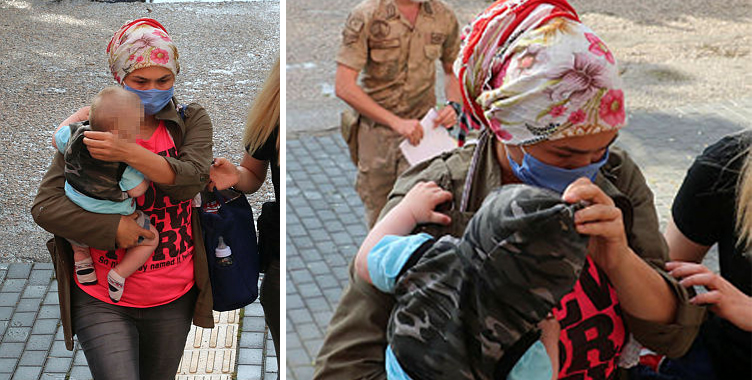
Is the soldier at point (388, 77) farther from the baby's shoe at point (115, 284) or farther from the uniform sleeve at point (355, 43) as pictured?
the baby's shoe at point (115, 284)

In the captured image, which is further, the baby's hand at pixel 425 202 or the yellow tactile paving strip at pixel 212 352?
the yellow tactile paving strip at pixel 212 352

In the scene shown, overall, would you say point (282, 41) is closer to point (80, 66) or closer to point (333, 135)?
point (80, 66)

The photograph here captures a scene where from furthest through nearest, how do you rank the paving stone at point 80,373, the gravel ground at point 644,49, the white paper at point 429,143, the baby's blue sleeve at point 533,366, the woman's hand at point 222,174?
the gravel ground at point 644,49 < the white paper at point 429,143 < the woman's hand at point 222,174 < the paving stone at point 80,373 < the baby's blue sleeve at point 533,366

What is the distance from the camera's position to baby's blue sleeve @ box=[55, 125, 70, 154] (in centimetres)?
147

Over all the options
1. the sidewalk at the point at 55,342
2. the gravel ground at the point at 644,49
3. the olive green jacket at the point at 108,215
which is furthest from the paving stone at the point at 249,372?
the gravel ground at the point at 644,49

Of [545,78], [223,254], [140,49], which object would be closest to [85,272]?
[223,254]

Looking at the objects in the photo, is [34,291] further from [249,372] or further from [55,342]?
[249,372]

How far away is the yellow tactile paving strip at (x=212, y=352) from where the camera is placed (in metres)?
1.65

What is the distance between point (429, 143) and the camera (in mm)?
3832

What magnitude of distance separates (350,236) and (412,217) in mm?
3579

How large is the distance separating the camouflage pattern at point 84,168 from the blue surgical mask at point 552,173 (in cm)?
67

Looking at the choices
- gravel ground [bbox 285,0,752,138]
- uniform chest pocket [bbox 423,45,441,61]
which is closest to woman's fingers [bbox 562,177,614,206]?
uniform chest pocket [bbox 423,45,441,61]

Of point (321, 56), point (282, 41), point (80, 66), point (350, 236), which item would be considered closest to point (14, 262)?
point (80, 66)

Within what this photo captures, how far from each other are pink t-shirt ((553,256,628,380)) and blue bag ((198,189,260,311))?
0.58 meters
